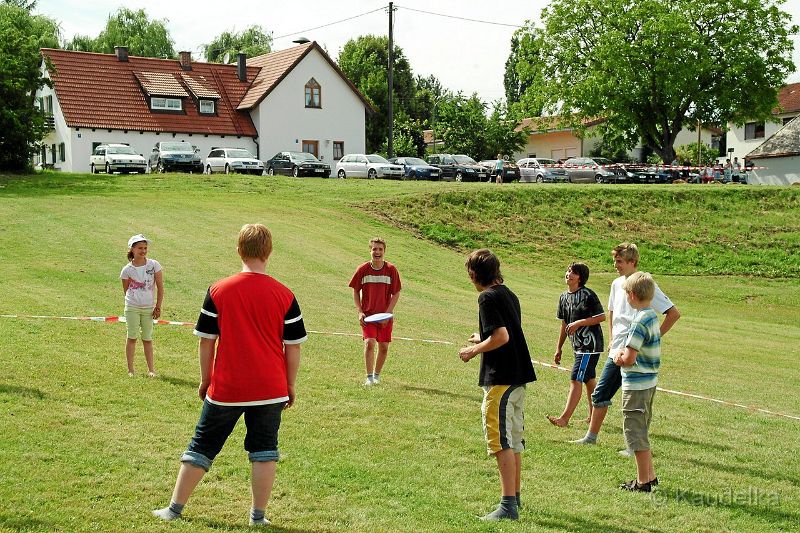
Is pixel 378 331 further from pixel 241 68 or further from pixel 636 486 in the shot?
pixel 241 68

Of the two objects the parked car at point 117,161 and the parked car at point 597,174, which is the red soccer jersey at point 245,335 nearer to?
the parked car at point 117,161

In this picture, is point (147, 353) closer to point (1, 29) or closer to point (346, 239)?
point (346, 239)

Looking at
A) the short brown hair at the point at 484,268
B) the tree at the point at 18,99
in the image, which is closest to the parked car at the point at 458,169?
the tree at the point at 18,99

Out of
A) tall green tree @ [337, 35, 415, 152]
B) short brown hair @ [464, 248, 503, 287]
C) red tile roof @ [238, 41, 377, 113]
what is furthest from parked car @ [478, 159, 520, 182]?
short brown hair @ [464, 248, 503, 287]

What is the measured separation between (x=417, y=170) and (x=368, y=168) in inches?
113

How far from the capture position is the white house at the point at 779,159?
65.0 metres

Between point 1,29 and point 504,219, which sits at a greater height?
point 1,29

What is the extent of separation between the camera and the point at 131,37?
74.6m

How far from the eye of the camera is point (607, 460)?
8.23 metres

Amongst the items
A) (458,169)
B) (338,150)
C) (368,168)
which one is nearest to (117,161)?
(368,168)

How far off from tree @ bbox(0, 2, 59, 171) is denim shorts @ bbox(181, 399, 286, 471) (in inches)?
1536

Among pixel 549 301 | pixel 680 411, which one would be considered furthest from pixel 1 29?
pixel 680 411

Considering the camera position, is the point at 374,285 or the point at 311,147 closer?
the point at 374,285

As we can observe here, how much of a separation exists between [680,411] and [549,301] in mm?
14243
